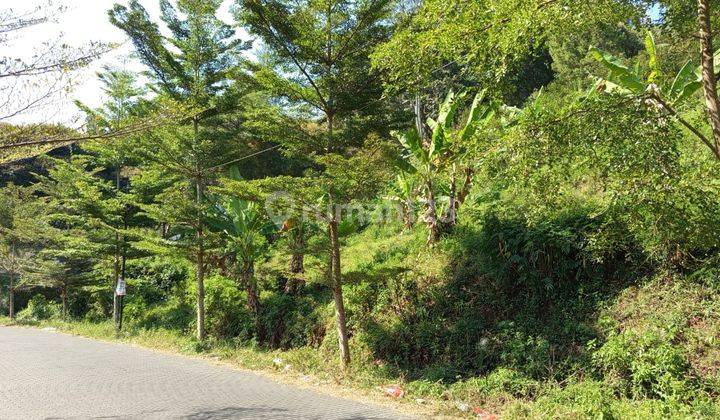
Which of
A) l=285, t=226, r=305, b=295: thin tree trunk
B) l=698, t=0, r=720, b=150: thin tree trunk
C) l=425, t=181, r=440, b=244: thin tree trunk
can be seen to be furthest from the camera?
l=285, t=226, r=305, b=295: thin tree trunk

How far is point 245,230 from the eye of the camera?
1295 centimetres

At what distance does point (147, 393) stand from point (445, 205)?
6.82m

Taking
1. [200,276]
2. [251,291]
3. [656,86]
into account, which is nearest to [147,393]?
[200,276]

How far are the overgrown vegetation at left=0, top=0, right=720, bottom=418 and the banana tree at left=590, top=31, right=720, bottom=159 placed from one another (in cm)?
5

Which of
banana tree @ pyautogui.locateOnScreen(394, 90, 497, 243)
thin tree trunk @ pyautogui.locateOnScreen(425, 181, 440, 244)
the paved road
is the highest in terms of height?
banana tree @ pyautogui.locateOnScreen(394, 90, 497, 243)

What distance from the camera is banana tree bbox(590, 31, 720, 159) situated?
166 inches

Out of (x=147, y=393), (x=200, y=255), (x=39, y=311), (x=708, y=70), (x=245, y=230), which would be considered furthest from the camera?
(x=39, y=311)

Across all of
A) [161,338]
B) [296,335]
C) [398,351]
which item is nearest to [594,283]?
[398,351]

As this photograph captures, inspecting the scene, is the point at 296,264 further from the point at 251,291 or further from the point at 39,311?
the point at 39,311

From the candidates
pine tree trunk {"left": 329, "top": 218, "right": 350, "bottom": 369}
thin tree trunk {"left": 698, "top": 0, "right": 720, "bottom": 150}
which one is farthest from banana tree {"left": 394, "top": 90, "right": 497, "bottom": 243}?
thin tree trunk {"left": 698, "top": 0, "right": 720, "bottom": 150}

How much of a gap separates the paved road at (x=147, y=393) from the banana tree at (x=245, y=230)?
2.65m

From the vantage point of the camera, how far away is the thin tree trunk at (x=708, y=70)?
161 inches

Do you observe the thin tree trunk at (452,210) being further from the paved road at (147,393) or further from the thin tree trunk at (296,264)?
the paved road at (147,393)

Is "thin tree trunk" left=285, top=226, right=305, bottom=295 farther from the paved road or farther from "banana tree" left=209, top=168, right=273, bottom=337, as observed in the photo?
the paved road
